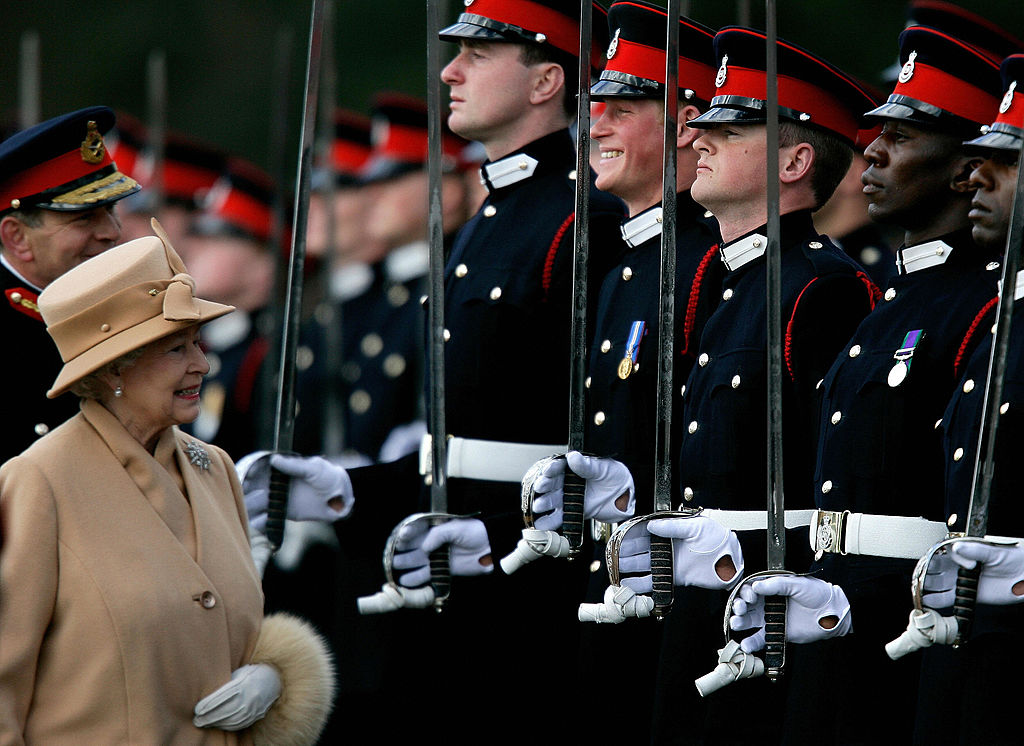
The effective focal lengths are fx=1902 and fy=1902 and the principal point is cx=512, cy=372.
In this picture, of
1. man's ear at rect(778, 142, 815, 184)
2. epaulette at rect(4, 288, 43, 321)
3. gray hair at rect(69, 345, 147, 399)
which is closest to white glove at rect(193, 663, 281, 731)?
gray hair at rect(69, 345, 147, 399)

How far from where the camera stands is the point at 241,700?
166 inches

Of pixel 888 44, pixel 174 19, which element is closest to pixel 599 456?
pixel 888 44

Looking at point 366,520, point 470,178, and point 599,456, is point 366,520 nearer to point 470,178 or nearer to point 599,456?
point 599,456

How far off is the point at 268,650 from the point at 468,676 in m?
1.45

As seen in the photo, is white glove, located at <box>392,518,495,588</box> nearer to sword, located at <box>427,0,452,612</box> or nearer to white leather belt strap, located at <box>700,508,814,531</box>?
sword, located at <box>427,0,452,612</box>

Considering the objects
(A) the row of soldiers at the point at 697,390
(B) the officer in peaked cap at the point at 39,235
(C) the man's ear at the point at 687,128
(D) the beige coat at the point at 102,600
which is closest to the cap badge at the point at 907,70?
(A) the row of soldiers at the point at 697,390

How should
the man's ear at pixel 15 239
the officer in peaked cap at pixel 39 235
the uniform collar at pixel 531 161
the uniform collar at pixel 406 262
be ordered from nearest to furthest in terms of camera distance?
the officer in peaked cap at pixel 39 235, the man's ear at pixel 15 239, the uniform collar at pixel 531 161, the uniform collar at pixel 406 262

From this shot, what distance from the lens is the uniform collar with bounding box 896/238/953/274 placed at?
15.8 ft

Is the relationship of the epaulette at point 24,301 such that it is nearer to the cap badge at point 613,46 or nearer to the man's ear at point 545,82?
the man's ear at point 545,82

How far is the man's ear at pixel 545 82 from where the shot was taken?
19.3ft

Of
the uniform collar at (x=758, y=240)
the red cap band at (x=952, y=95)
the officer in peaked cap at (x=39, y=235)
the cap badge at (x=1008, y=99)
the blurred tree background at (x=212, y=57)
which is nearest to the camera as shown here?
the cap badge at (x=1008, y=99)

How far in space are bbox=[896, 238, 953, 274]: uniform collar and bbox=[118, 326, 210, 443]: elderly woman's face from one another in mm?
1836

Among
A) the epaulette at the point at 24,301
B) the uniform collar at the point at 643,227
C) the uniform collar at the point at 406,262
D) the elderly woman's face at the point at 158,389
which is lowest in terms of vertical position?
the elderly woman's face at the point at 158,389

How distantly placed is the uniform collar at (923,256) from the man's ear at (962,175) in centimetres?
14
